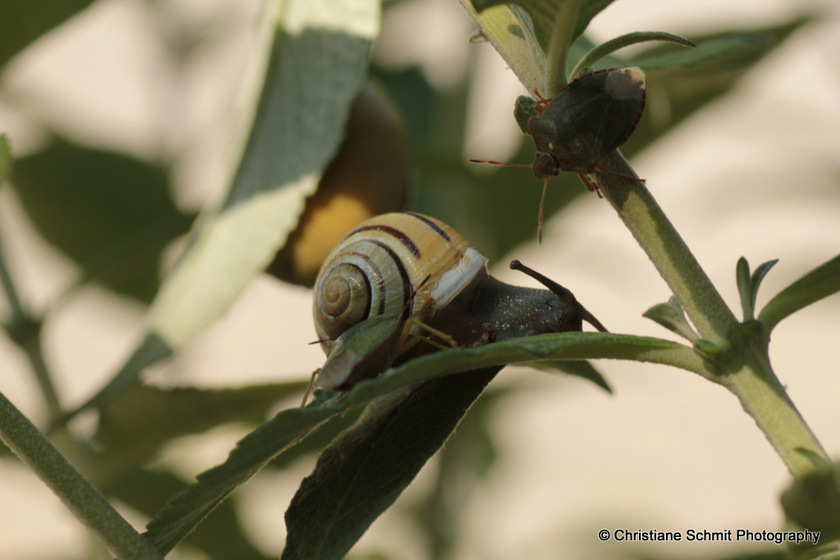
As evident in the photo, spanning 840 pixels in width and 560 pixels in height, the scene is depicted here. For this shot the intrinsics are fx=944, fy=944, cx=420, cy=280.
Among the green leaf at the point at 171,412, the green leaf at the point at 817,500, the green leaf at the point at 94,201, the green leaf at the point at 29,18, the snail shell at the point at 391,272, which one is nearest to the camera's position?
the green leaf at the point at 817,500

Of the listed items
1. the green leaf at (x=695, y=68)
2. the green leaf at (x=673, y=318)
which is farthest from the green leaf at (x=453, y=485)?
the green leaf at (x=673, y=318)

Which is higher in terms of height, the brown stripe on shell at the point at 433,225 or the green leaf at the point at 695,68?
the green leaf at the point at 695,68

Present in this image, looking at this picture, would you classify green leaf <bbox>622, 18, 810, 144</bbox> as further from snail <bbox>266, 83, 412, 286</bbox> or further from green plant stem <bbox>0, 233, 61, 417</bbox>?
green plant stem <bbox>0, 233, 61, 417</bbox>

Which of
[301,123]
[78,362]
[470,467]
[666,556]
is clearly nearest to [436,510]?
[470,467]

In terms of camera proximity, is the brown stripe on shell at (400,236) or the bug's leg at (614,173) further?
the brown stripe on shell at (400,236)

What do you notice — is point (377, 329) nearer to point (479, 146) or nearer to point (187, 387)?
point (187, 387)

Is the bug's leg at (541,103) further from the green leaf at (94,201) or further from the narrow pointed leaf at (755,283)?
the green leaf at (94,201)

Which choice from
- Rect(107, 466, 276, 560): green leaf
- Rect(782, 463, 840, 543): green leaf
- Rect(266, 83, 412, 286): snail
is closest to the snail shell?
Rect(266, 83, 412, 286): snail
